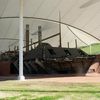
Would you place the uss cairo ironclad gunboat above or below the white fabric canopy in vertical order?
below

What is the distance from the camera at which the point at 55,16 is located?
2841 cm

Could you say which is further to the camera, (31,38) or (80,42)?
(80,42)

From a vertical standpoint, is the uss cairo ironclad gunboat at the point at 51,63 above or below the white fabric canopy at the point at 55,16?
below

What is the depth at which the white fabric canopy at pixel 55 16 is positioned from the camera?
81.0ft

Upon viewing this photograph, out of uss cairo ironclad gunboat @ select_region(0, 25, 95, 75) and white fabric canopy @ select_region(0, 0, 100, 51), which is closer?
uss cairo ironclad gunboat @ select_region(0, 25, 95, 75)

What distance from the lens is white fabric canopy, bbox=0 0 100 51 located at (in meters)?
24.7

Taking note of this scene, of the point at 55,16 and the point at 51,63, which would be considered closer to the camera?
the point at 51,63

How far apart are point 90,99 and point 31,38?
87.3 feet

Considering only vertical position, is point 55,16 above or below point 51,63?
above

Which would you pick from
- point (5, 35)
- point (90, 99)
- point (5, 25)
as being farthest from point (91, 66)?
point (90, 99)

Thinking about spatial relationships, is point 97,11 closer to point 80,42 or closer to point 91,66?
point 91,66

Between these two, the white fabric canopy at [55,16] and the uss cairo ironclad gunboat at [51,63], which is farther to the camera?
the white fabric canopy at [55,16]

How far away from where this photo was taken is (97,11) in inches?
1080

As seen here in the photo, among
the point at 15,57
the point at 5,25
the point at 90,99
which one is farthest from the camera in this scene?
the point at 5,25
